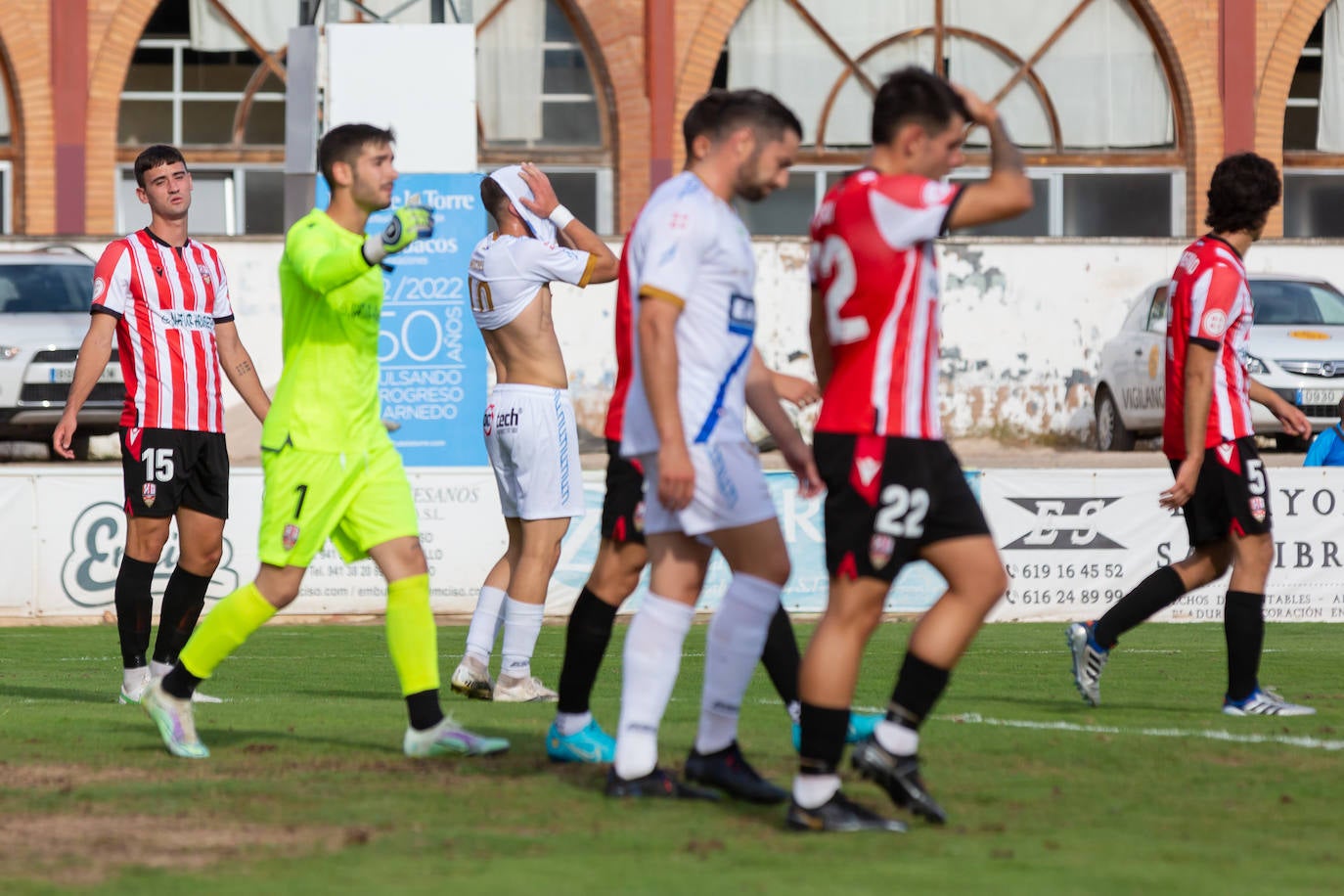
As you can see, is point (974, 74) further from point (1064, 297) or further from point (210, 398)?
point (210, 398)

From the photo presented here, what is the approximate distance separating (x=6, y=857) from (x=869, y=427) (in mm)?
2285

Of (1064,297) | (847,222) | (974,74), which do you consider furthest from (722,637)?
(974,74)

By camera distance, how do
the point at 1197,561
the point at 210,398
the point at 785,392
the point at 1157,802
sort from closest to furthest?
the point at 1157,802 < the point at 785,392 < the point at 1197,561 < the point at 210,398

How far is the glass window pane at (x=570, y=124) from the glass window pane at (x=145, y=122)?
17.1 ft

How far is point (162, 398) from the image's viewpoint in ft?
27.5

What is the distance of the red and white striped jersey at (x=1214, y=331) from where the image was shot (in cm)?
770

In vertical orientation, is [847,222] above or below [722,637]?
above

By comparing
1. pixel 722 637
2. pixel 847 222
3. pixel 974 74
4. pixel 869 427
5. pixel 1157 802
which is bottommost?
pixel 1157 802

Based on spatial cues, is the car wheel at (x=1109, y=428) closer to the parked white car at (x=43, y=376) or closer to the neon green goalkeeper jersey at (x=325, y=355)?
the parked white car at (x=43, y=376)

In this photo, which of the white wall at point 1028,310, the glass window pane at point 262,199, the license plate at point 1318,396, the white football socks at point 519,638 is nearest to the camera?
the white football socks at point 519,638

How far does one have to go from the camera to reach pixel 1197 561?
26.1 feet

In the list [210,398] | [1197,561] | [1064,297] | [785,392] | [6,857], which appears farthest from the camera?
[1064,297]

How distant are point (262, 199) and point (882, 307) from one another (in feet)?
80.4

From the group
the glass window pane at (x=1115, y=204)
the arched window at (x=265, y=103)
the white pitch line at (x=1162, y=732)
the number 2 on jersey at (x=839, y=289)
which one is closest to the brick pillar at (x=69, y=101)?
the arched window at (x=265, y=103)
